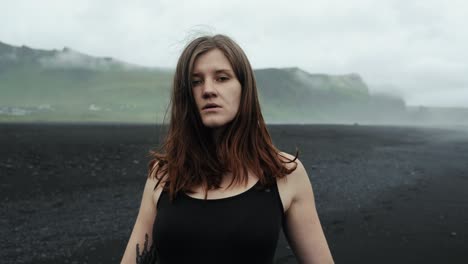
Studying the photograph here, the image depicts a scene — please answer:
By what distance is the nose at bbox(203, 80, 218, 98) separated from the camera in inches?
78.4

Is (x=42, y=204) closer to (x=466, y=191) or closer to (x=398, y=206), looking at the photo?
(x=398, y=206)

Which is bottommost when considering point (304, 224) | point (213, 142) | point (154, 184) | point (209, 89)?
point (304, 224)

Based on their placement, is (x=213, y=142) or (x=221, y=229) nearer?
(x=221, y=229)

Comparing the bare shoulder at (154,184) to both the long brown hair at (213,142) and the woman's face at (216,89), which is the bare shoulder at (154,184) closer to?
the long brown hair at (213,142)

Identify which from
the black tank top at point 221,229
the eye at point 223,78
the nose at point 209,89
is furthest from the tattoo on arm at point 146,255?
the eye at point 223,78

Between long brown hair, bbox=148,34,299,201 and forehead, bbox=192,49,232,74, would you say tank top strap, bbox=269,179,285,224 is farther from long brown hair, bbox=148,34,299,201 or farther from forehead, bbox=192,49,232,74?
forehead, bbox=192,49,232,74

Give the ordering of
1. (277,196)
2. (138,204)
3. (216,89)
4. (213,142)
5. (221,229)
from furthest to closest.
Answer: (138,204) < (213,142) < (216,89) < (277,196) < (221,229)

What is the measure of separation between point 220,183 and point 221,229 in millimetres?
281

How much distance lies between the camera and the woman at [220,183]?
1793 mm

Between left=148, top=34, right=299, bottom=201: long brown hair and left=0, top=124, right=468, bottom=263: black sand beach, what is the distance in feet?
23.8

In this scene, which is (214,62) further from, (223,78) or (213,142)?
(213,142)

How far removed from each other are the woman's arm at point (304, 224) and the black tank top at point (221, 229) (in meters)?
0.12

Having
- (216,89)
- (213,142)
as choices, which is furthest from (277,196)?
(216,89)

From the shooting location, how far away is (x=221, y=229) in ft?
5.82
